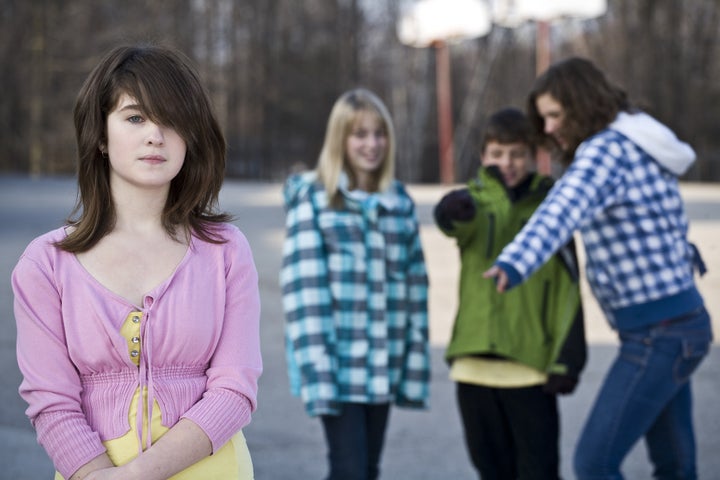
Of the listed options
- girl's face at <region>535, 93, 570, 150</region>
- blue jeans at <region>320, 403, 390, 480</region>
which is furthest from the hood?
blue jeans at <region>320, 403, 390, 480</region>

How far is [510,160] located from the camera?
12.5 ft

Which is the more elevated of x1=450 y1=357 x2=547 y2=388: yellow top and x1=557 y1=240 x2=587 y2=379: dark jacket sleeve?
x1=557 y1=240 x2=587 y2=379: dark jacket sleeve

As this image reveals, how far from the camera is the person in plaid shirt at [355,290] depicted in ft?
12.1

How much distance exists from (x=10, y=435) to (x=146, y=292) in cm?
352

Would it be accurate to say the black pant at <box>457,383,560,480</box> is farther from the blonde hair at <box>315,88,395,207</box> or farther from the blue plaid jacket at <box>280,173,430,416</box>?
the blonde hair at <box>315,88,395,207</box>

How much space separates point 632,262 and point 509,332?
54 centimetres

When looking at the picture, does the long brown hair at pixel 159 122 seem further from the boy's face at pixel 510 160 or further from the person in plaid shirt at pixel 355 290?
the boy's face at pixel 510 160

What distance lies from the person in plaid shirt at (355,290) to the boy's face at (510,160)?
0.39 meters

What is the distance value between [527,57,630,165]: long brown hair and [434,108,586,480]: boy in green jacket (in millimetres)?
299

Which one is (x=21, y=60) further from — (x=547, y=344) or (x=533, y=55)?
(x=547, y=344)

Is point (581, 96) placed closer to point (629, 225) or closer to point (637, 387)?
point (629, 225)

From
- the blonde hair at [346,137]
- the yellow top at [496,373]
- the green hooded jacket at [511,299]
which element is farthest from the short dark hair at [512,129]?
the yellow top at [496,373]

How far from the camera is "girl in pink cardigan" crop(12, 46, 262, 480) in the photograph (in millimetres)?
1814

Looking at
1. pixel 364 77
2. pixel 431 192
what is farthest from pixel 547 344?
pixel 364 77
